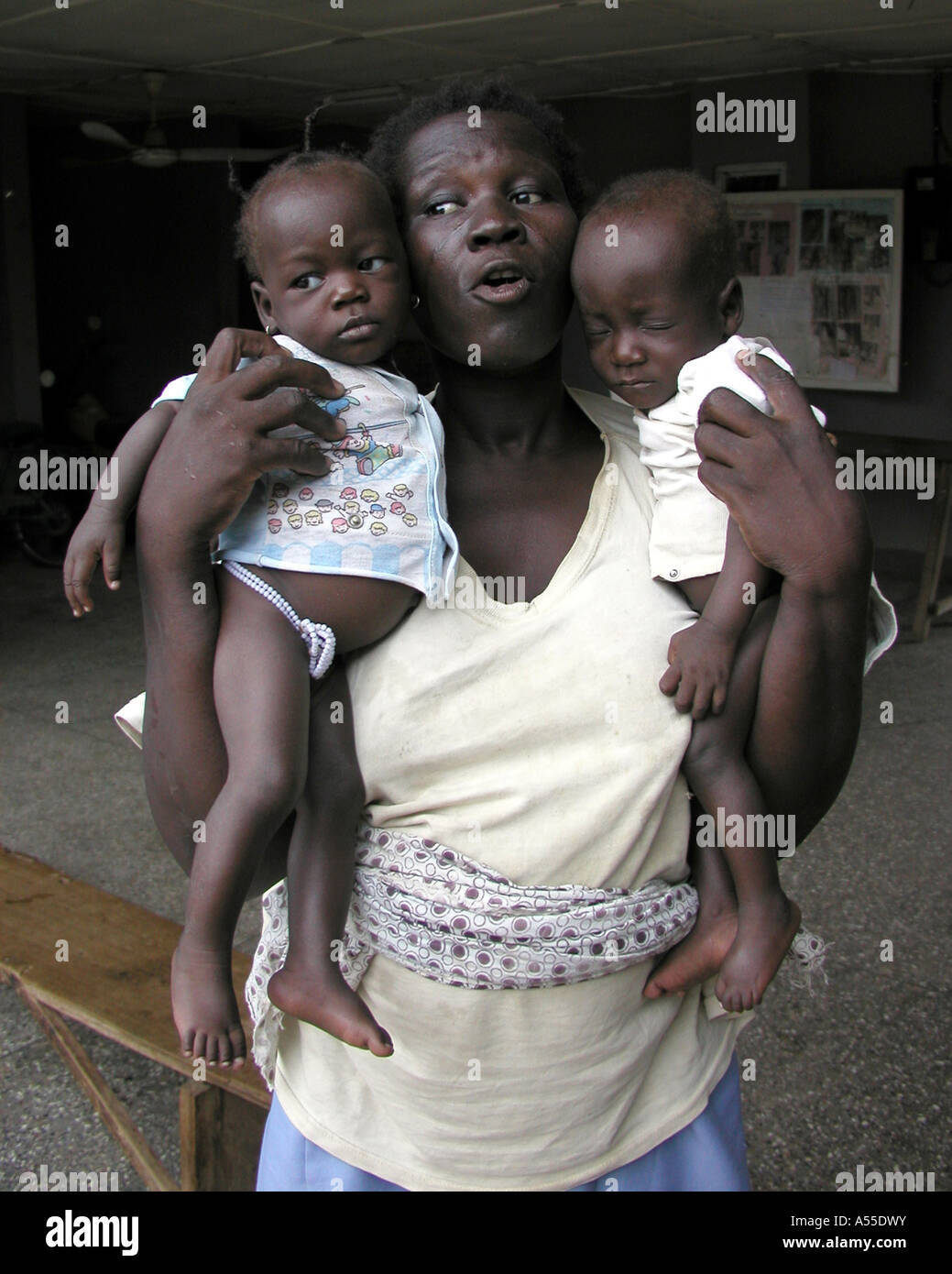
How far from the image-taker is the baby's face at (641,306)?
58.1 inches

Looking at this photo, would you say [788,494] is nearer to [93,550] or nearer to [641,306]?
[641,306]

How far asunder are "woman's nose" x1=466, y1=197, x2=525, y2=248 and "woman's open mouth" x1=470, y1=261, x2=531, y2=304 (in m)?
0.03

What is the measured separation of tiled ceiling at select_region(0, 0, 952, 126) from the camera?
4973 millimetres

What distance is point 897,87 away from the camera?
684 cm

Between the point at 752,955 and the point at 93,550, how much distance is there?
2.88 feet

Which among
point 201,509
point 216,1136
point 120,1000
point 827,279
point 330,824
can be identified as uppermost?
point 827,279

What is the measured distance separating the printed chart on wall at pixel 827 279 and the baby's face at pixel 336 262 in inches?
233

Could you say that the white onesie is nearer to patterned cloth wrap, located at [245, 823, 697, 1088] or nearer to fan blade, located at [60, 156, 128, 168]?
patterned cloth wrap, located at [245, 823, 697, 1088]

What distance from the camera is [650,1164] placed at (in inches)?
58.6

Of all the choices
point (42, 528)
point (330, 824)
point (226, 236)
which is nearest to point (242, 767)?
point (330, 824)

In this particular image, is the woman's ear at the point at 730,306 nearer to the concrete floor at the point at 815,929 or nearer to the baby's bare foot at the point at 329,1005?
the baby's bare foot at the point at 329,1005

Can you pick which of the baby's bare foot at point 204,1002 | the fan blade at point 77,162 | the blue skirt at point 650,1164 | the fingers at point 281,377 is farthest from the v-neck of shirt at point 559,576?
the fan blade at point 77,162

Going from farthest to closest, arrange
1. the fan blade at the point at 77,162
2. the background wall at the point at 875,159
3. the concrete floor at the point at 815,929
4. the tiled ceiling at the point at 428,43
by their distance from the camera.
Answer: the fan blade at the point at 77,162
the background wall at the point at 875,159
the tiled ceiling at the point at 428,43
the concrete floor at the point at 815,929
